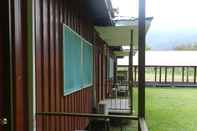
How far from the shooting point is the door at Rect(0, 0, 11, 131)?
2.34m

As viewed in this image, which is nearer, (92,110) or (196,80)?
(92,110)

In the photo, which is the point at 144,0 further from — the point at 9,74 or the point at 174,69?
the point at 174,69

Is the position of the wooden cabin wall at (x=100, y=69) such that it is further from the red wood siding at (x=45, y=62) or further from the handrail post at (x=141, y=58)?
the handrail post at (x=141, y=58)

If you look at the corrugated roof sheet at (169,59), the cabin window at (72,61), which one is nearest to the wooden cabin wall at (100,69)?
the cabin window at (72,61)

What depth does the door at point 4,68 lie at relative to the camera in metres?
2.34

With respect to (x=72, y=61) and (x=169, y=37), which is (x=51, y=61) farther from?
(x=169, y=37)

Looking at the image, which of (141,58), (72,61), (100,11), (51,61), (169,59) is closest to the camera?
(141,58)

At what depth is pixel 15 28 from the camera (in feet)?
8.10

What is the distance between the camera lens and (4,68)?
2.38 metres

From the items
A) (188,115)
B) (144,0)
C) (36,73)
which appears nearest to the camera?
(144,0)

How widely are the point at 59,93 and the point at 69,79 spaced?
1.79ft

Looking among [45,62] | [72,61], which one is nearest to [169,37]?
[72,61]

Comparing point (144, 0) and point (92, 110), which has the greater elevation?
point (144, 0)

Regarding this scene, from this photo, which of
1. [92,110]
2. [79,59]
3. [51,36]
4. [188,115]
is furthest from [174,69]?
[51,36]
